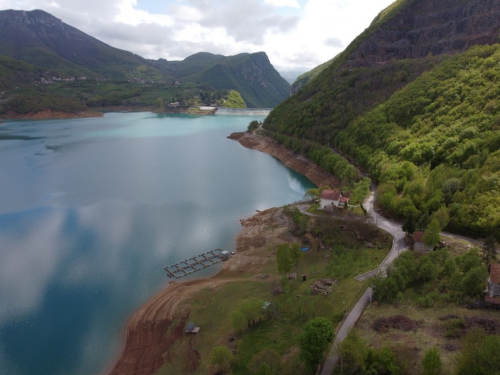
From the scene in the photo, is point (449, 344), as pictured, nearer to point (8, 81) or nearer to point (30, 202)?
point (30, 202)

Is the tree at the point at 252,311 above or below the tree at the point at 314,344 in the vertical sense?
below

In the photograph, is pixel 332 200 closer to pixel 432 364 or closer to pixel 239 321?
pixel 239 321

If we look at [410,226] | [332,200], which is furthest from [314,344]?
[332,200]

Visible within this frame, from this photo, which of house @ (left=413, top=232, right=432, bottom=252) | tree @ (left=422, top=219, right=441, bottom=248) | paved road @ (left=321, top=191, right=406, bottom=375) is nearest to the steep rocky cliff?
paved road @ (left=321, top=191, right=406, bottom=375)

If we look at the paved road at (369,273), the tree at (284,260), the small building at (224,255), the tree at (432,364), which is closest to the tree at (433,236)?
the paved road at (369,273)

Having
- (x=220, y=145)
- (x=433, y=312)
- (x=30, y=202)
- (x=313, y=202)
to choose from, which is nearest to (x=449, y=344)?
(x=433, y=312)

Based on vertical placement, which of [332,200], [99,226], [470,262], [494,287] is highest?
[470,262]

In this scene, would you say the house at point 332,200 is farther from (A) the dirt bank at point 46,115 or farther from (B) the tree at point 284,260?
(A) the dirt bank at point 46,115

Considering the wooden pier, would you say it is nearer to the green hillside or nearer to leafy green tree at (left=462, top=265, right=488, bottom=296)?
the green hillside
